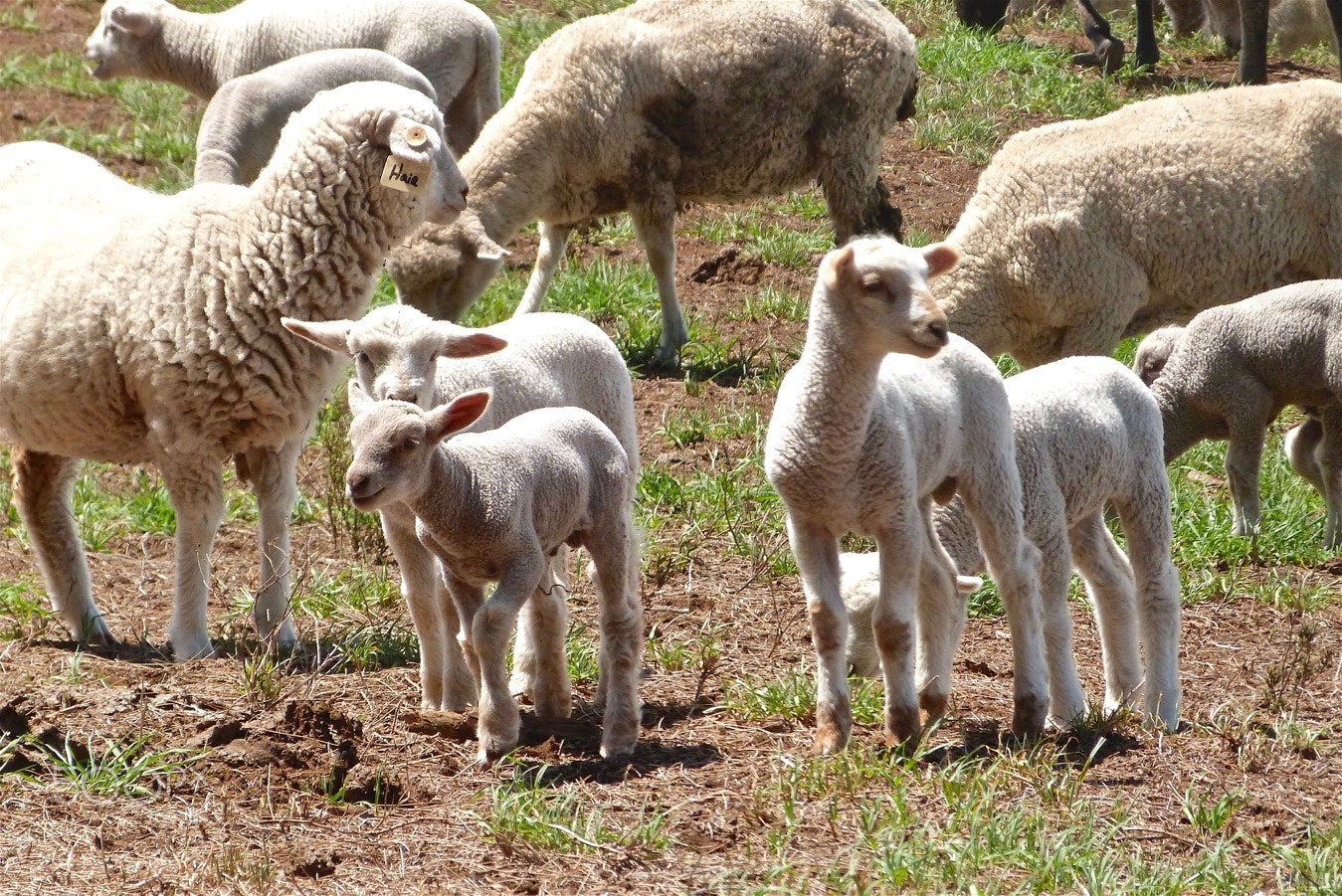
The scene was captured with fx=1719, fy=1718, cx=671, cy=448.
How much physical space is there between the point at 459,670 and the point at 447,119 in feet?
24.1

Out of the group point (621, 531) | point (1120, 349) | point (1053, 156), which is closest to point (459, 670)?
point (621, 531)

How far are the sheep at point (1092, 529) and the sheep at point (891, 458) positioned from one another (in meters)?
0.23

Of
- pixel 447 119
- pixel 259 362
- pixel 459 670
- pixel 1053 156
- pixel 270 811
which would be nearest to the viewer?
pixel 270 811

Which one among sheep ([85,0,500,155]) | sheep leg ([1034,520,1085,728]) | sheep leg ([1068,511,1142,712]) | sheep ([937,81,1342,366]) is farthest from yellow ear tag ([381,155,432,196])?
sheep ([85,0,500,155])

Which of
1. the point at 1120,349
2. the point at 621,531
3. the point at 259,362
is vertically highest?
the point at 259,362

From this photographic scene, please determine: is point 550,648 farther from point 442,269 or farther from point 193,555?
point 442,269

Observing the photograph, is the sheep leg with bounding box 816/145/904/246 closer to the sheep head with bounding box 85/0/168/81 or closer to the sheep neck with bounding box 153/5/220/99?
the sheep neck with bounding box 153/5/220/99

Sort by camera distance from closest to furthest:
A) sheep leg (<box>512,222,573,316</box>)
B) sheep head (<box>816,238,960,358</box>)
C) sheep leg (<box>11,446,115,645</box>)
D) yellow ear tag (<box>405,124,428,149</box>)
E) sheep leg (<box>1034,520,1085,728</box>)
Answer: sheep head (<box>816,238,960,358</box>)
sheep leg (<box>1034,520,1085,728</box>)
yellow ear tag (<box>405,124,428,149</box>)
sheep leg (<box>11,446,115,645</box>)
sheep leg (<box>512,222,573,316</box>)

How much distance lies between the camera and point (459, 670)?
16.9 feet

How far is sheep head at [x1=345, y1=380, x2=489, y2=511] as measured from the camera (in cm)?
420

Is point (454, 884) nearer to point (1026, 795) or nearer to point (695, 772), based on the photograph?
point (695, 772)

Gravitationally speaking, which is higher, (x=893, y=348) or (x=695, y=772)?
(x=893, y=348)

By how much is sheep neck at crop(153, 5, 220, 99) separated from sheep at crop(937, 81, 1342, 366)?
18.2 ft

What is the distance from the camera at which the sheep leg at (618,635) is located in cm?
480
